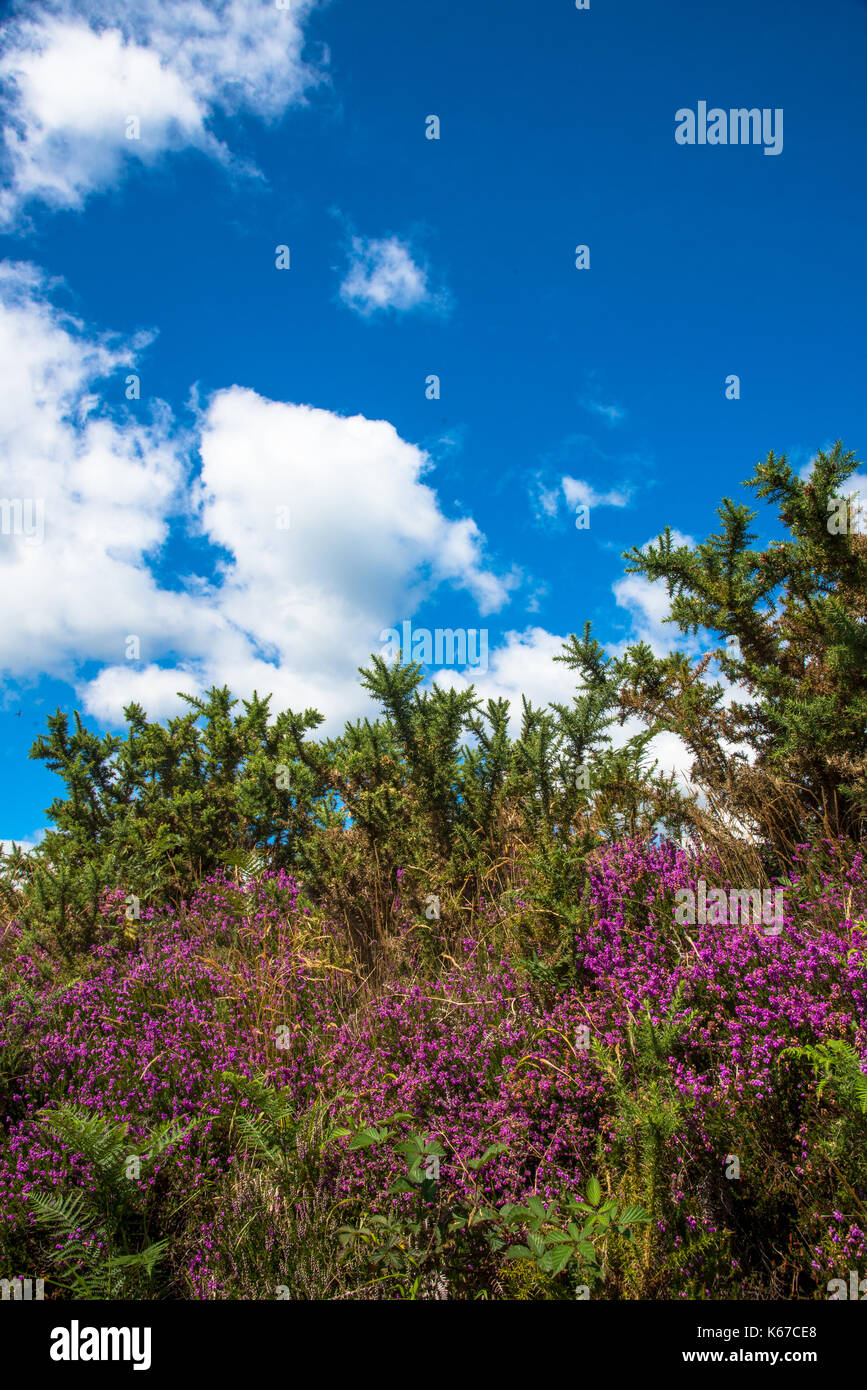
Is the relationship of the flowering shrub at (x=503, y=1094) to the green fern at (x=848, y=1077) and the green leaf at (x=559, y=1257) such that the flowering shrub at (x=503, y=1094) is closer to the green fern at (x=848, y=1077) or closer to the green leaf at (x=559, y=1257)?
the green fern at (x=848, y=1077)

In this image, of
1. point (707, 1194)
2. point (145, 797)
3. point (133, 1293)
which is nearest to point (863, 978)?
point (707, 1194)

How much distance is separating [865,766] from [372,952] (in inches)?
149

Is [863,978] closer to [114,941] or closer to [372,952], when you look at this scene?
[372,952]

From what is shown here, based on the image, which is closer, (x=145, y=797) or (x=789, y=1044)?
(x=789, y=1044)

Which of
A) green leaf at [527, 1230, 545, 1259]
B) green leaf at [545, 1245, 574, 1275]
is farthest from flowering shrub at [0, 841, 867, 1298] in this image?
green leaf at [545, 1245, 574, 1275]

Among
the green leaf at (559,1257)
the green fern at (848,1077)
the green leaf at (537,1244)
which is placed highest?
the green fern at (848,1077)

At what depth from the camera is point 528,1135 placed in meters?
3.26

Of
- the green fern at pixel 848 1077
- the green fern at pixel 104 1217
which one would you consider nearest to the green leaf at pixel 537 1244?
the green fern at pixel 848 1077

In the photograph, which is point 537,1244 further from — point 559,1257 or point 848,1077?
point 848,1077

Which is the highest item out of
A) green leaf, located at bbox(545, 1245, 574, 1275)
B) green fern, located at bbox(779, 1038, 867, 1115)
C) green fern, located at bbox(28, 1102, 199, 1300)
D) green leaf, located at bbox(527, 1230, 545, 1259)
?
green fern, located at bbox(779, 1038, 867, 1115)

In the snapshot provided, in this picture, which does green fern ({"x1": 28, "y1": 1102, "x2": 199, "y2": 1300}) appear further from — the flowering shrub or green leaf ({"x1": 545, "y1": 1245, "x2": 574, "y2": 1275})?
green leaf ({"x1": 545, "y1": 1245, "x2": 574, "y2": 1275})

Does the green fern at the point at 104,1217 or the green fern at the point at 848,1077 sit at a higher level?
the green fern at the point at 848,1077

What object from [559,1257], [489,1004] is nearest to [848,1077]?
[559,1257]

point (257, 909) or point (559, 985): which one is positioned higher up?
point (257, 909)
